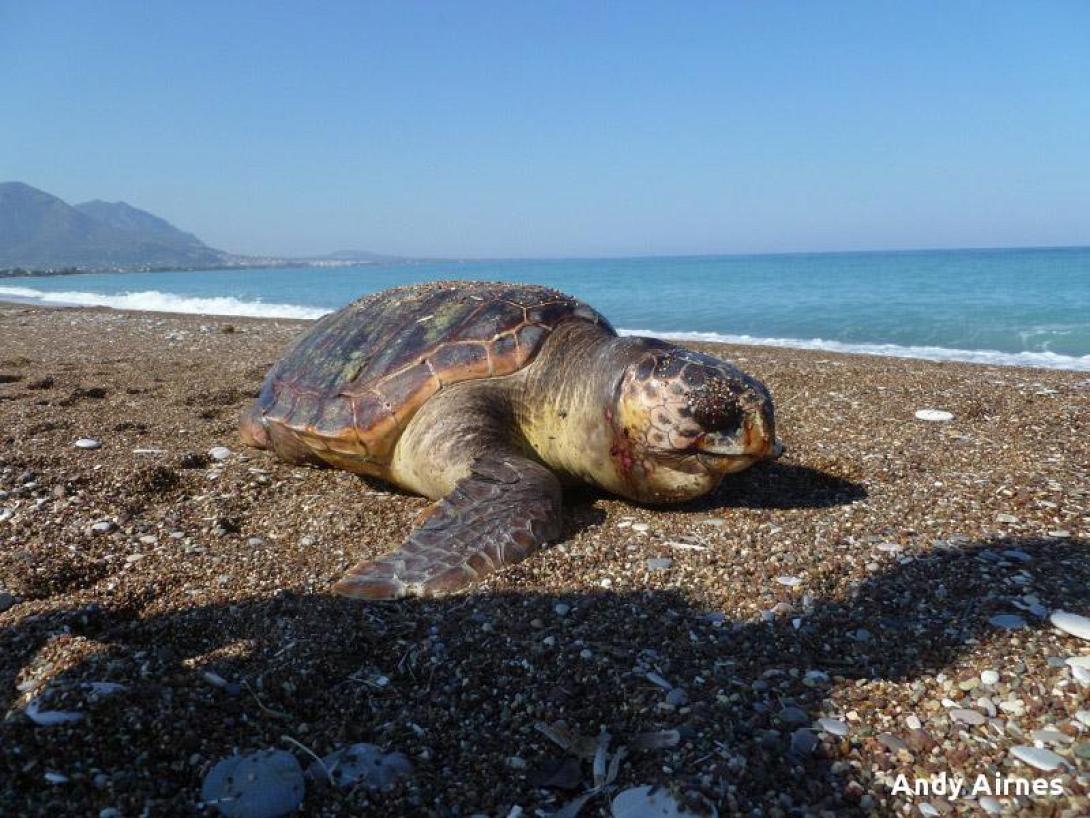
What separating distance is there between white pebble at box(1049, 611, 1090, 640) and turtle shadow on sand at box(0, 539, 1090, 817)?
0.25 ft

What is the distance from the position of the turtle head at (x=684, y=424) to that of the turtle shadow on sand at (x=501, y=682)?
0.72 meters

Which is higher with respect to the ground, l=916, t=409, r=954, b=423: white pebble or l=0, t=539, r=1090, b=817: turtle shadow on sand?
l=916, t=409, r=954, b=423: white pebble

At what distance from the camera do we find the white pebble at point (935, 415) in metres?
4.68

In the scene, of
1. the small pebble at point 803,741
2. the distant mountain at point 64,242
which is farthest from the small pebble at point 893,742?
the distant mountain at point 64,242

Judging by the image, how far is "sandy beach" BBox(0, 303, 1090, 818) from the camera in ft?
4.77

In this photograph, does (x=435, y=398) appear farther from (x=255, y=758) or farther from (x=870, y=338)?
(x=870, y=338)

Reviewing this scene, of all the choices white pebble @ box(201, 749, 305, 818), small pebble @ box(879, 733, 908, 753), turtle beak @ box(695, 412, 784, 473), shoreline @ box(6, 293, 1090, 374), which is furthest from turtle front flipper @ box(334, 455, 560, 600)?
shoreline @ box(6, 293, 1090, 374)

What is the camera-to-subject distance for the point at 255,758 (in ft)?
4.86

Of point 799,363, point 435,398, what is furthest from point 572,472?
point 799,363

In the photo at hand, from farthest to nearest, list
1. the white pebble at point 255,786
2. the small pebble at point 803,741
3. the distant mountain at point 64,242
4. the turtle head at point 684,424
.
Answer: the distant mountain at point 64,242
the turtle head at point 684,424
the small pebble at point 803,741
the white pebble at point 255,786

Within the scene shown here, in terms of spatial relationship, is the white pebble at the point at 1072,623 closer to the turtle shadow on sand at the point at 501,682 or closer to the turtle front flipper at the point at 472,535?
the turtle shadow on sand at the point at 501,682

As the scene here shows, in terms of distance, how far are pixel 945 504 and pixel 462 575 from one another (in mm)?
2196

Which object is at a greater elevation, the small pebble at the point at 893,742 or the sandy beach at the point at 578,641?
the sandy beach at the point at 578,641

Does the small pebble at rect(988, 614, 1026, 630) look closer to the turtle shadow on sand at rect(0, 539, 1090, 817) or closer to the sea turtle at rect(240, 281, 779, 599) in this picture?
the turtle shadow on sand at rect(0, 539, 1090, 817)
